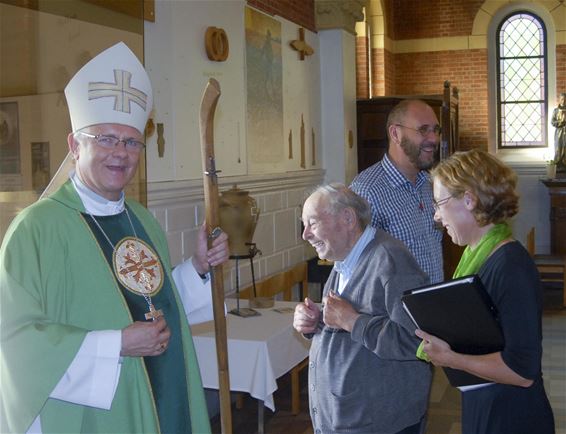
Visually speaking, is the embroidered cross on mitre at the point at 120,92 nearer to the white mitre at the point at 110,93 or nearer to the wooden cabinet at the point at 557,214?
the white mitre at the point at 110,93

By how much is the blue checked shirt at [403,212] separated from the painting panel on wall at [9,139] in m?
1.38

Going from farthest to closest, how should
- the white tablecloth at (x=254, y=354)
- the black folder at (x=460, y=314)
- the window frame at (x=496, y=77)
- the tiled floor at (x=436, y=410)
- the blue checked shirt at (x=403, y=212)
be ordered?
the window frame at (x=496, y=77) < the tiled floor at (x=436, y=410) < the white tablecloth at (x=254, y=354) < the blue checked shirt at (x=403, y=212) < the black folder at (x=460, y=314)

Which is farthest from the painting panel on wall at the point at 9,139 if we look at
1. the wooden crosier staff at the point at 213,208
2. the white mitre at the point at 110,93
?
the wooden crosier staff at the point at 213,208

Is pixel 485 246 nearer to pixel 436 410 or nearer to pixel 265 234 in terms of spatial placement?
pixel 436 410

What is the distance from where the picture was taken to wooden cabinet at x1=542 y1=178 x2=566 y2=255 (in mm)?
12109

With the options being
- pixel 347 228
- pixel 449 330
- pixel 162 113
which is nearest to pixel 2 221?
pixel 347 228

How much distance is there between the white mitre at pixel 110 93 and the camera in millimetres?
2420

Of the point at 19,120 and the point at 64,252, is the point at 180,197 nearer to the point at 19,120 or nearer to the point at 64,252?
the point at 19,120

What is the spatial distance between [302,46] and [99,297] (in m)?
6.23

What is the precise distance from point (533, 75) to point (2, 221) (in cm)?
1217

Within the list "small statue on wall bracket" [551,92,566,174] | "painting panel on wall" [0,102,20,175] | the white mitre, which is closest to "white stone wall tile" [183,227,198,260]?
"painting panel on wall" [0,102,20,175]

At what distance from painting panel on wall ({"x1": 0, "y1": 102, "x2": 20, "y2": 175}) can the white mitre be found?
47 cm

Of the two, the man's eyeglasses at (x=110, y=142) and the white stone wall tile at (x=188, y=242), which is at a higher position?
the man's eyeglasses at (x=110, y=142)

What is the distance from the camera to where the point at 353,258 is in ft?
9.26
